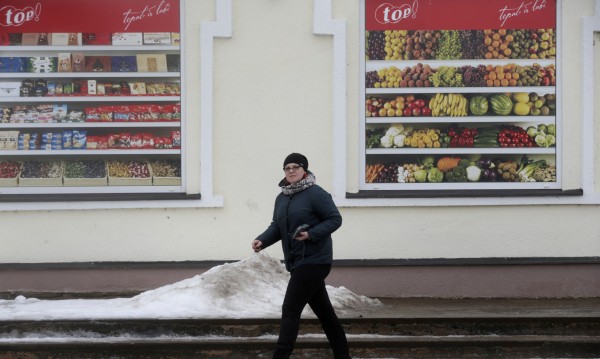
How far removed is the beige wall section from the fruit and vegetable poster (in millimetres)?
373

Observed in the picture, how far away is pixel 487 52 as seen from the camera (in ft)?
38.6

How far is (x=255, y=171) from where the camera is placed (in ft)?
38.0

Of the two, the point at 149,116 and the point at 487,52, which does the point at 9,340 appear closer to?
the point at 149,116

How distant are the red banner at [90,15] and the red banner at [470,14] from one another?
253 centimetres

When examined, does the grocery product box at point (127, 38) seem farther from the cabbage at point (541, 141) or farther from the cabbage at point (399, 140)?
the cabbage at point (541, 141)

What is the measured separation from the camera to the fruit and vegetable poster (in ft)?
38.5

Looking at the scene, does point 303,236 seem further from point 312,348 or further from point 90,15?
point 90,15

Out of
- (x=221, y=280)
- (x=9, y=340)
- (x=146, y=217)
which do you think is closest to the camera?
(x=9, y=340)

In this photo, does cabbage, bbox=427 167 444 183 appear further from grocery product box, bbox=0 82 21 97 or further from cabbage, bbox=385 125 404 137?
grocery product box, bbox=0 82 21 97

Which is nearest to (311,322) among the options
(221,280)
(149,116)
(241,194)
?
(221,280)

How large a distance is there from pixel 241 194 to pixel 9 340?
10.4ft

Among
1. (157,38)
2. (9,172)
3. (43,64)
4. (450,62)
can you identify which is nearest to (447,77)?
(450,62)

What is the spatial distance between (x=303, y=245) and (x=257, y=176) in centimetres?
347

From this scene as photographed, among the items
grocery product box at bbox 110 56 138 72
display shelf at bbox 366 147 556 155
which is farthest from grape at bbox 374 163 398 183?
grocery product box at bbox 110 56 138 72
